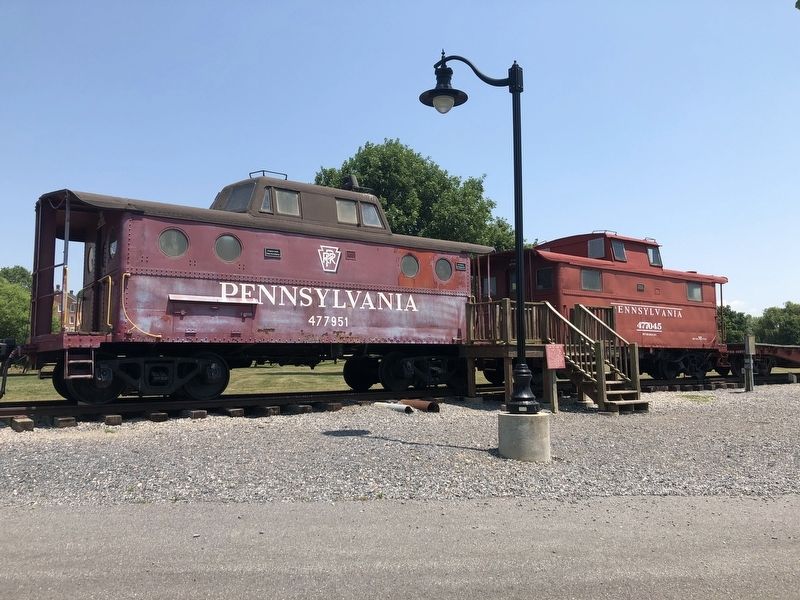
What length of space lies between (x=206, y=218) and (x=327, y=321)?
310 centimetres

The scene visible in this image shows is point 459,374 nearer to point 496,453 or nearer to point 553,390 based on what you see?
point 553,390

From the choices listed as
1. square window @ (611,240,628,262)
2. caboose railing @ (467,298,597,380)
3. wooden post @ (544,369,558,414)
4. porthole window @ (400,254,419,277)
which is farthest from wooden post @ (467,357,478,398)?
square window @ (611,240,628,262)

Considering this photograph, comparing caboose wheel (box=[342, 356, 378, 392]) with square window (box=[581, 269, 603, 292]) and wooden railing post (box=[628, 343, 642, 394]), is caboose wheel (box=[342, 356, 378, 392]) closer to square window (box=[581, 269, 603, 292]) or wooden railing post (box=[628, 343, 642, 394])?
wooden railing post (box=[628, 343, 642, 394])

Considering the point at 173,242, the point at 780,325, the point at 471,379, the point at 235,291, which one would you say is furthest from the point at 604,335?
the point at 780,325

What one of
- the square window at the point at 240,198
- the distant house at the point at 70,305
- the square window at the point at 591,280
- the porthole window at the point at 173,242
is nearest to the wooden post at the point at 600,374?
the square window at the point at 591,280

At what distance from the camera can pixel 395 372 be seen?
1441 centimetres

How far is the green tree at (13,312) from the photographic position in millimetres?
53656

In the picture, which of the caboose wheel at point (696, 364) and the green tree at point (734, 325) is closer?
the caboose wheel at point (696, 364)

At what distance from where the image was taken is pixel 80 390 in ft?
35.5

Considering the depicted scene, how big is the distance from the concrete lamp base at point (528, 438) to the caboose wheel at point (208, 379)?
20.6 feet

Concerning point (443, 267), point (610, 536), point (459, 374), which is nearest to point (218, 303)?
point (443, 267)

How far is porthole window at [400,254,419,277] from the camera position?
45.3 ft

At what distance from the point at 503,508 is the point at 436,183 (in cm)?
3105

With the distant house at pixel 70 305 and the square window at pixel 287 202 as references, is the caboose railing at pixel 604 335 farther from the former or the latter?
the distant house at pixel 70 305
